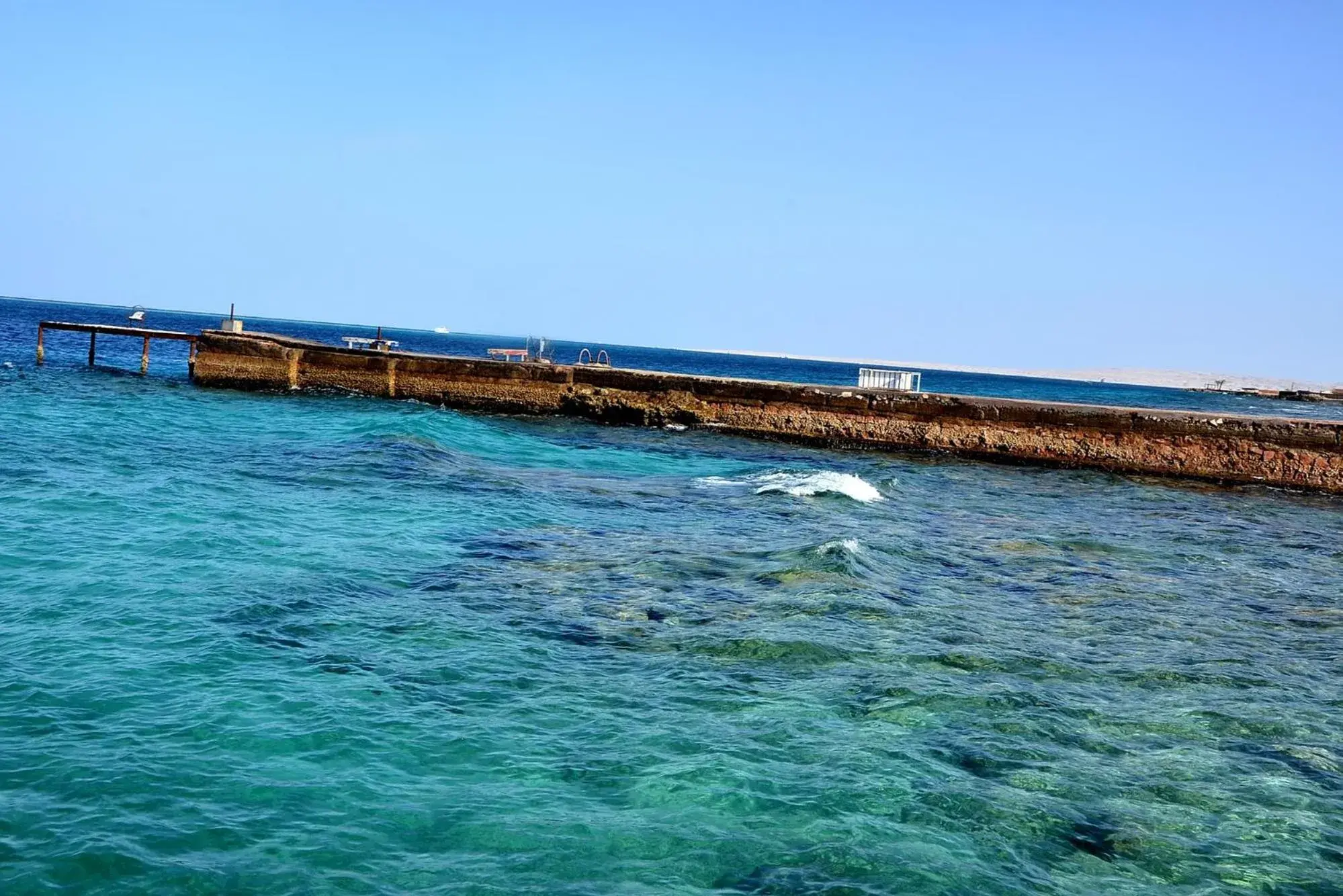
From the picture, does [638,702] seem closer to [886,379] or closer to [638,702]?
[638,702]

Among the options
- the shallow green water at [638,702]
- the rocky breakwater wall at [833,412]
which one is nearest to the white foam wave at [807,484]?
the shallow green water at [638,702]

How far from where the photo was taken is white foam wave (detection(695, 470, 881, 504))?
565 inches

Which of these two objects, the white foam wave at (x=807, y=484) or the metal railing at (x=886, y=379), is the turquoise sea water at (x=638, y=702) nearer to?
the white foam wave at (x=807, y=484)

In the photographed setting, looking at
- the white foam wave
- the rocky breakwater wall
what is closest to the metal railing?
the rocky breakwater wall

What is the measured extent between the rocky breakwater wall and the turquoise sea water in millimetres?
6830

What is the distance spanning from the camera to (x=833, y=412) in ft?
71.2

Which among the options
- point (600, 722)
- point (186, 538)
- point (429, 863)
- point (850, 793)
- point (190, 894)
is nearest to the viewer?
point (190, 894)

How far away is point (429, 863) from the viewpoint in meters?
3.92

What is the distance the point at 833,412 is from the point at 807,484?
22.5 feet

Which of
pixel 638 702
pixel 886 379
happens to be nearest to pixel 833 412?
pixel 886 379

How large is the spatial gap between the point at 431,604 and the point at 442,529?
320 cm

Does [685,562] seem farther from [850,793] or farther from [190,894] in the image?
[190,894]

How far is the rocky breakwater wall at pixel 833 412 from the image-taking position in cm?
1839

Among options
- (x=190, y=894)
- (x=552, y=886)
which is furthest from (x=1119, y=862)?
(x=190, y=894)
